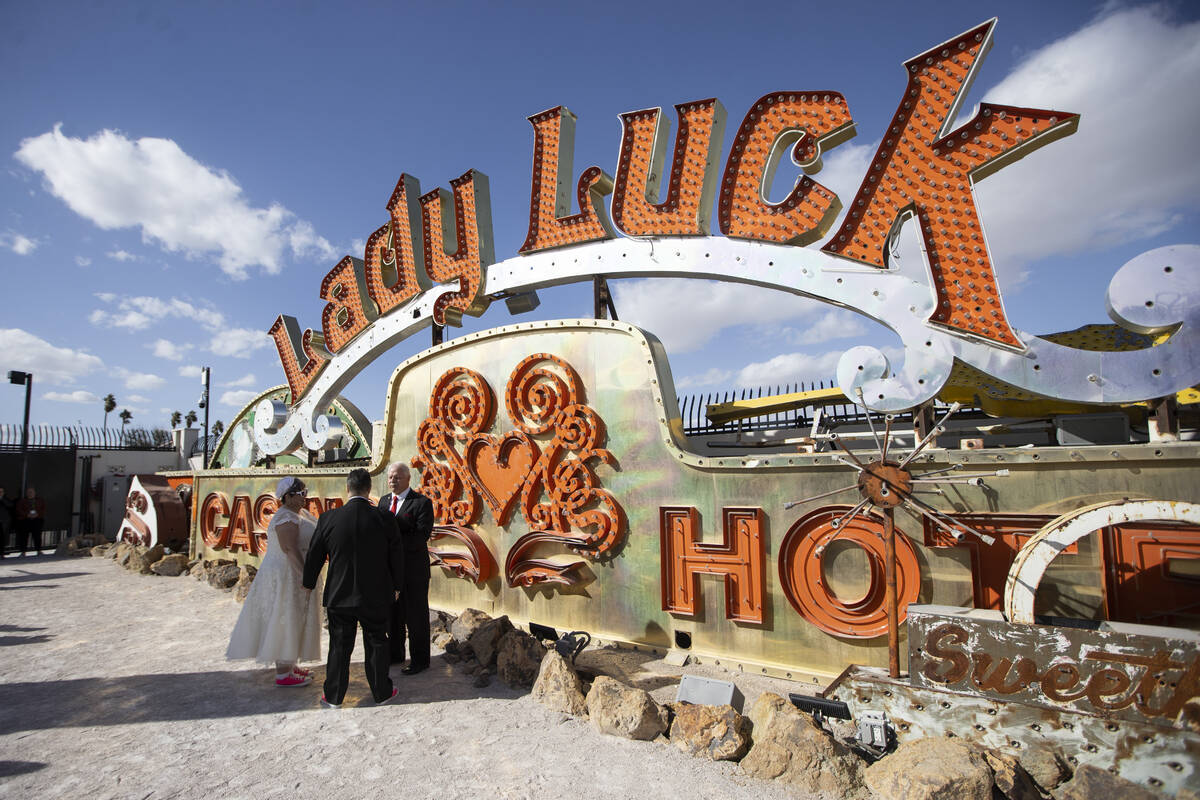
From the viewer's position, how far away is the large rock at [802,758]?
3575 mm

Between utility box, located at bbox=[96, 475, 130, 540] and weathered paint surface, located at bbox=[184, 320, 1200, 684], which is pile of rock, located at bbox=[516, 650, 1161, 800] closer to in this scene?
weathered paint surface, located at bbox=[184, 320, 1200, 684]

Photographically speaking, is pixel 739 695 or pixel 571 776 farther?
pixel 739 695

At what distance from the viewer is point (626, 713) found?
14.4ft

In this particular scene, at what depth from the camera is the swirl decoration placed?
6738 millimetres

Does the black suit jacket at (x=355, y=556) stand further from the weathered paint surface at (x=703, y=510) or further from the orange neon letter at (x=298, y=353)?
the orange neon letter at (x=298, y=353)

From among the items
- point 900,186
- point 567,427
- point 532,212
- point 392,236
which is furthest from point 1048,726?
point 392,236

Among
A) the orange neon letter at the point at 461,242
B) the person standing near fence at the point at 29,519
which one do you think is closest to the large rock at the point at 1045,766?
the orange neon letter at the point at 461,242

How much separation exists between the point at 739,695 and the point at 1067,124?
491 centimetres

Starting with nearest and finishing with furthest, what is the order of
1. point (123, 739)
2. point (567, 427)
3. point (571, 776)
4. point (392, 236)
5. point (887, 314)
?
point (571, 776) → point (123, 739) → point (887, 314) → point (567, 427) → point (392, 236)

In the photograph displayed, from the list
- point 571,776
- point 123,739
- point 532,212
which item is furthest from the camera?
point 532,212

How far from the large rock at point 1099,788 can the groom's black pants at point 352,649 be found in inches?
174

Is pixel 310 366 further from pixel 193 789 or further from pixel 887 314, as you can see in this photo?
pixel 887 314

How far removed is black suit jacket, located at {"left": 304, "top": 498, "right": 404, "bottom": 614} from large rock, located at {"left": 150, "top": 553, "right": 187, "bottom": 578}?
904 centimetres

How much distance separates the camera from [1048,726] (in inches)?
139
